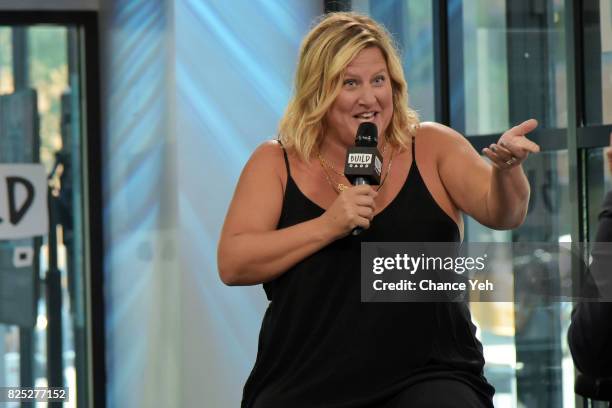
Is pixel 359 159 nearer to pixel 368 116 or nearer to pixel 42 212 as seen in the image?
pixel 368 116

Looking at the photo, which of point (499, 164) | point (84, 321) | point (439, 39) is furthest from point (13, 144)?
point (499, 164)

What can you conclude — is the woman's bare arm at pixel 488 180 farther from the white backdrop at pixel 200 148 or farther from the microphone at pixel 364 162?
the white backdrop at pixel 200 148

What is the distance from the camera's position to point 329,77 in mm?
2002

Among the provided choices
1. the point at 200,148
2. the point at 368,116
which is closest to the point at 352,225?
the point at 368,116

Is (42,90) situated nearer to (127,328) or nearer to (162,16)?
(162,16)

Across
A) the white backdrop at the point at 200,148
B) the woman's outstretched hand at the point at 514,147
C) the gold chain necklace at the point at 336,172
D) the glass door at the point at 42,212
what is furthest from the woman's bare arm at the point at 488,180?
the glass door at the point at 42,212

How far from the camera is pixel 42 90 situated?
472cm

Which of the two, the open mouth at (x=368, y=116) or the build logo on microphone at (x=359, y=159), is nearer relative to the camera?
the build logo on microphone at (x=359, y=159)

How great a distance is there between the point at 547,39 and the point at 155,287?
7.04ft

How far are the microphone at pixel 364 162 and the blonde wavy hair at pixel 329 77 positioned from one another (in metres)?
0.14

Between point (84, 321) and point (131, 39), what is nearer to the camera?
point (131, 39)

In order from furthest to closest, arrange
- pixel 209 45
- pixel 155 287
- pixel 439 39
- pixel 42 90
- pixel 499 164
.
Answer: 1. pixel 42 90
2. pixel 155 287
3. pixel 209 45
4. pixel 439 39
5. pixel 499 164

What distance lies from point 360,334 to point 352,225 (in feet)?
0.67

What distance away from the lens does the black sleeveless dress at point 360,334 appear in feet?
6.18
